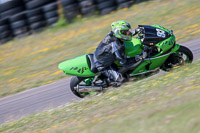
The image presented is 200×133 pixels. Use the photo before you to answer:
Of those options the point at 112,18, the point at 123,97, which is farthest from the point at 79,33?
the point at 123,97

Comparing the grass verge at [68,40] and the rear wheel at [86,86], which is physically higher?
the rear wheel at [86,86]

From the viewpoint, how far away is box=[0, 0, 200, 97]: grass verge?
33.6ft

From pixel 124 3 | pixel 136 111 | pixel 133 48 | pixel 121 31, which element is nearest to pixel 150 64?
pixel 133 48

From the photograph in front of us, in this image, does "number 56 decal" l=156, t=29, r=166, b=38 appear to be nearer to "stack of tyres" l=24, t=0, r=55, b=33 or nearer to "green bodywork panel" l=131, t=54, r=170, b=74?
"green bodywork panel" l=131, t=54, r=170, b=74

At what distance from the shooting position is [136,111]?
4.78 m

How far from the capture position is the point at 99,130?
14.5ft

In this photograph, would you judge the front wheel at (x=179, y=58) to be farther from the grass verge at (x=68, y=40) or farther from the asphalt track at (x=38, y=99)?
the grass verge at (x=68, y=40)

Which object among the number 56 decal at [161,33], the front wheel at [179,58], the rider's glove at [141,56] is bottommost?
the front wheel at [179,58]

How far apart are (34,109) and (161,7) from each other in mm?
8751

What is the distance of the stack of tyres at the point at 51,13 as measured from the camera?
14773 mm

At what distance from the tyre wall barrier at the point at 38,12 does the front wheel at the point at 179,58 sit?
27.9ft

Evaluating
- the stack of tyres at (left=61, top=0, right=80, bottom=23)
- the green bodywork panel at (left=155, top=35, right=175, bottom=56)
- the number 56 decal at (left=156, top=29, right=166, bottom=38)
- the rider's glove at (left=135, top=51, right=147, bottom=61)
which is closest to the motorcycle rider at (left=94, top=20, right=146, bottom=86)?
the rider's glove at (left=135, top=51, right=147, bottom=61)

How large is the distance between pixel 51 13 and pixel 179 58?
32.2 feet

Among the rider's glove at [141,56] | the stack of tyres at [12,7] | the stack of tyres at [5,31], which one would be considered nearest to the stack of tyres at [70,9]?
the stack of tyres at [12,7]
